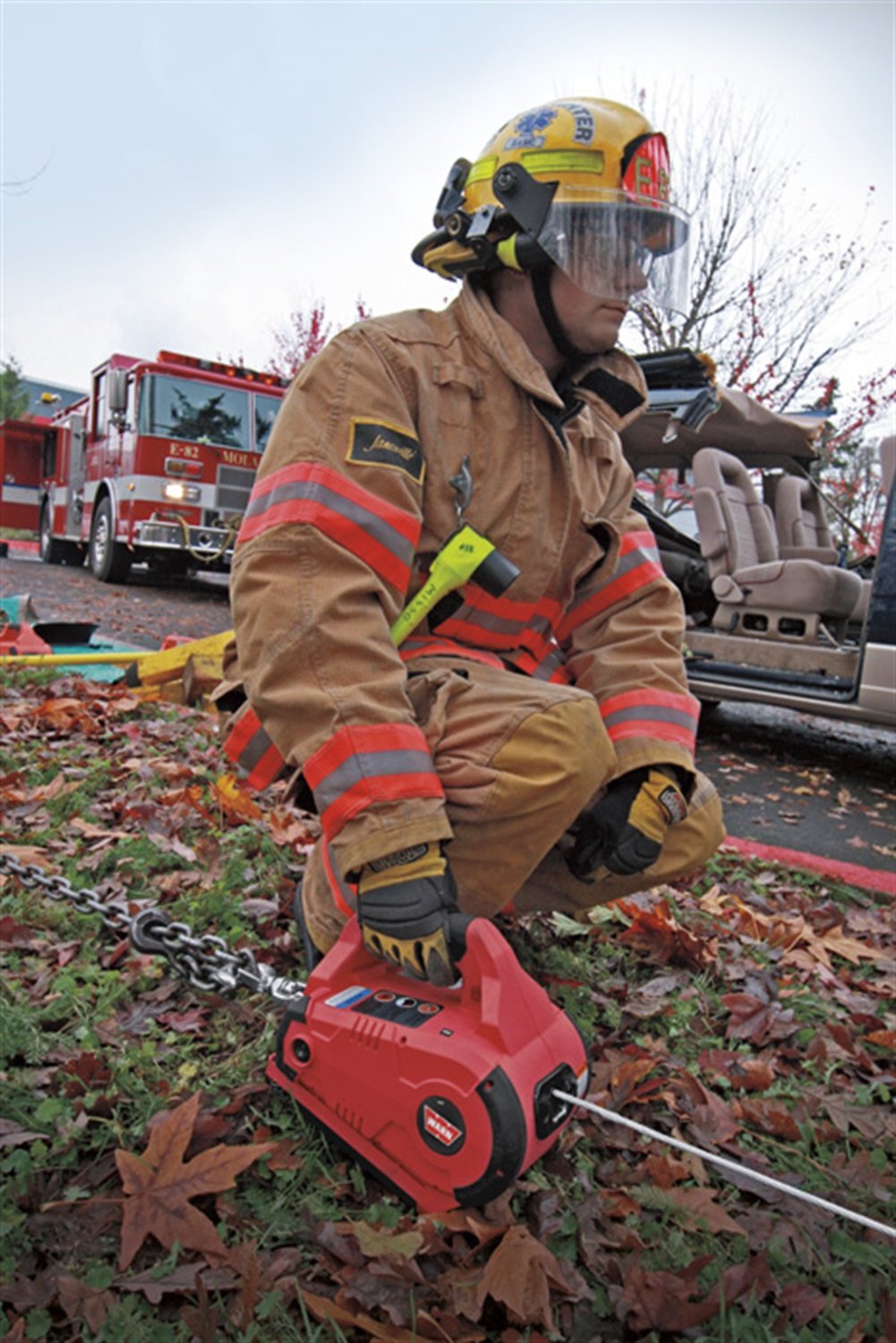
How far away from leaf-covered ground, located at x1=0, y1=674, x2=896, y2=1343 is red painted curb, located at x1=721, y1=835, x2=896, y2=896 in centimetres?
41

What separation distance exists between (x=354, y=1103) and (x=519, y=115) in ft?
6.83

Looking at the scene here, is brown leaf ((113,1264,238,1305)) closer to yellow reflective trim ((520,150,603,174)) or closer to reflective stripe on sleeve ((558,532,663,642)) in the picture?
reflective stripe on sleeve ((558,532,663,642))

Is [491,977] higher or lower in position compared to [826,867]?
higher

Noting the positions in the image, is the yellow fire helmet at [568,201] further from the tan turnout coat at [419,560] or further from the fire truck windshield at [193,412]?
the fire truck windshield at [193,412]

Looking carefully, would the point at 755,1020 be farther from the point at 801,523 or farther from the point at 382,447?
the point at 801,523

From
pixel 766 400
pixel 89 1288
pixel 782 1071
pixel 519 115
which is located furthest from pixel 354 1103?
pixel 766 400

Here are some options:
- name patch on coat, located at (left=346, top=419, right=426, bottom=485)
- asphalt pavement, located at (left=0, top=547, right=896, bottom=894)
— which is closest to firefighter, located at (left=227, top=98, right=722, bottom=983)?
name patch on coat, located at (left=346, top=419, right=426, bottom=485)

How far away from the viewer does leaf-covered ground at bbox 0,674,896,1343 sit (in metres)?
1.32

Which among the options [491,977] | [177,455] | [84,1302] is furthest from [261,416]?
[84,1302]

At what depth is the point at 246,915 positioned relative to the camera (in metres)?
2.46

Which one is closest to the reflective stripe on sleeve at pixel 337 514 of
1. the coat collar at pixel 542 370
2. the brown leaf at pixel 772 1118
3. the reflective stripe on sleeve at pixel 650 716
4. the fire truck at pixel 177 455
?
the coat collar at pixel 542 370

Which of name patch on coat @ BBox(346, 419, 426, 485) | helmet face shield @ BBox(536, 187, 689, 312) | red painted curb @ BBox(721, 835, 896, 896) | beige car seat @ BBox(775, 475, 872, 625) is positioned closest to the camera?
name patch on coat @ BBox(346, 419, 426, 485)

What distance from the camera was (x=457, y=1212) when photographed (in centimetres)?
147

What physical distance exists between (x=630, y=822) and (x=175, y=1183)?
1.10 m
